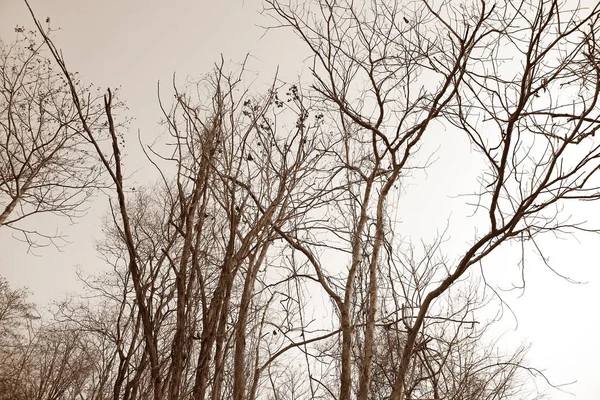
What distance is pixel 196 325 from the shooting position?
3.98 ft

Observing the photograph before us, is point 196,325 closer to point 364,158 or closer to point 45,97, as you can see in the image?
point 364,158

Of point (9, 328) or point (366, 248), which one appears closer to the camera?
point (366, 248)

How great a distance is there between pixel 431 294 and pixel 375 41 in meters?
2.24

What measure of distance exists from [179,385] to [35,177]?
23.1 ft

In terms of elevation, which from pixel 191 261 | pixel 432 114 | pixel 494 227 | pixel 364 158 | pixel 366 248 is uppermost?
pixel 364 158

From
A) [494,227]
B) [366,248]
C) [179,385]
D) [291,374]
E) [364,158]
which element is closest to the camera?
[179,385]

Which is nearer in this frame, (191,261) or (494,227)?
(191,261)

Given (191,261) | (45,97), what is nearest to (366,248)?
(191,261)

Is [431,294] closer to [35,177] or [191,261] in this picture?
[191,261]

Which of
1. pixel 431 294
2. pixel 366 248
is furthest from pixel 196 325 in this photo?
pixel 366 248

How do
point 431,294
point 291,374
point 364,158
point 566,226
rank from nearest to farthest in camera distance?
point 431,294, point 566,226, point 364,158, point 291,374

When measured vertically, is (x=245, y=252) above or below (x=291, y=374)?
below

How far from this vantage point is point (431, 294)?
8.13 feet

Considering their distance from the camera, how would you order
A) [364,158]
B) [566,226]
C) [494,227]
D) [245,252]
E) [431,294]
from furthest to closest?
1. [364,158]
2. [566,226]
3. [431,294]
4. [494,227]
5. [245,252]
